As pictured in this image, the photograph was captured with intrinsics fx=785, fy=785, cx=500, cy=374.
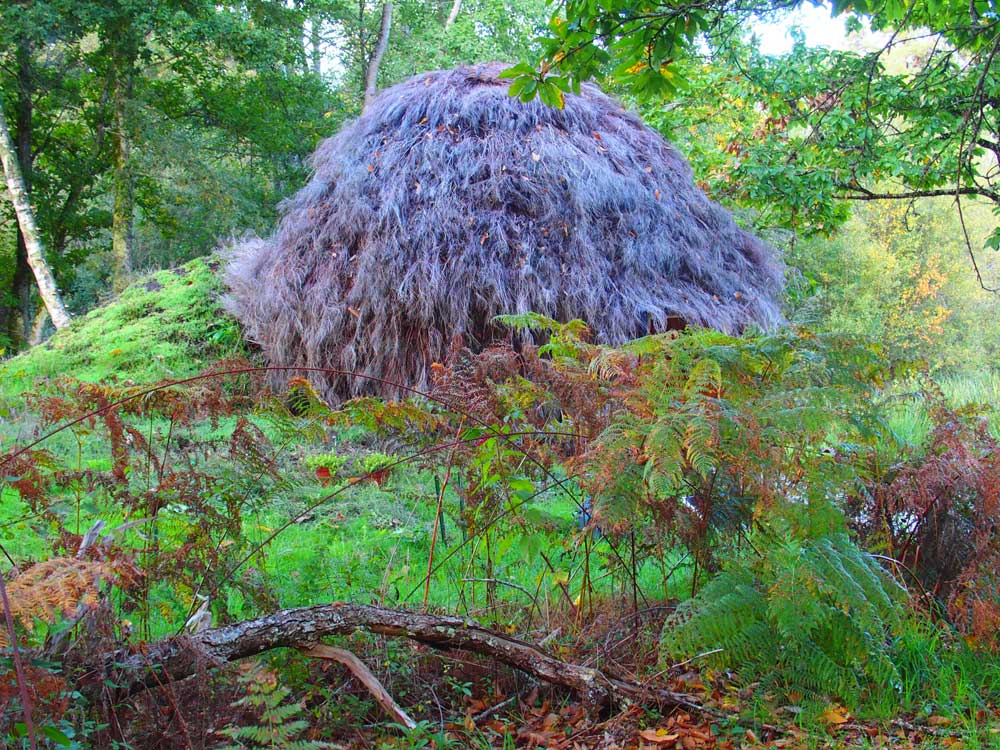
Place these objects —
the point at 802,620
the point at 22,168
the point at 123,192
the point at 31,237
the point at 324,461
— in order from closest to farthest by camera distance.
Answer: the point at 802,620 < the point at 324,461 < the point at 31,237 < the point at 123,192 < the point at 22,168

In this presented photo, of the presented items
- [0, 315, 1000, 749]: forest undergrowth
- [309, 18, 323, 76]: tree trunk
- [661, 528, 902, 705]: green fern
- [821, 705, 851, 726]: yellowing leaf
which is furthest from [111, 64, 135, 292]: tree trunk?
[821, 705, 851, 726]: yellowing leaf

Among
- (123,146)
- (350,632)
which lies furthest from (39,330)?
(350,632)

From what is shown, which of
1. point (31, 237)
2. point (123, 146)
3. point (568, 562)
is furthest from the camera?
point (123, 146)

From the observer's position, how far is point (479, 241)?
23.0ft

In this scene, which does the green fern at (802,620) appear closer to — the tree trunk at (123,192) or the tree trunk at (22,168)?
the tree trunk at (123,192)

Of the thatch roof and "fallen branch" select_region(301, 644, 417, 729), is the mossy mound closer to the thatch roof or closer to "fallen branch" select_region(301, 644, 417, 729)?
the thatch roof

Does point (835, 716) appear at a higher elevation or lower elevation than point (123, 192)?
lower

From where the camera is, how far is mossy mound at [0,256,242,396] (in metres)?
8.48

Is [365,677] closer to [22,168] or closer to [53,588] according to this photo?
[53,588]

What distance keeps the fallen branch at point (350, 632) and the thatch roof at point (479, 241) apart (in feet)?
15.1

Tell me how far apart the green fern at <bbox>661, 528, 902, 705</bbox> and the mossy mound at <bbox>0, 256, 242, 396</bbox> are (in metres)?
6.94

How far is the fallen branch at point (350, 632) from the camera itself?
202 centimetres

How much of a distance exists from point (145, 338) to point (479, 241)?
4.34 m

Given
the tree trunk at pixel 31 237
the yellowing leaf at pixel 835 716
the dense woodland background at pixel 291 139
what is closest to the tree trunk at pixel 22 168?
the dense woodland background at pixel 291 139
